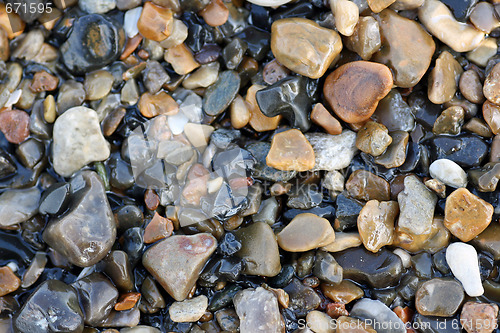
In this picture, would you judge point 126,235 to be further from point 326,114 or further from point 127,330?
point 326,114

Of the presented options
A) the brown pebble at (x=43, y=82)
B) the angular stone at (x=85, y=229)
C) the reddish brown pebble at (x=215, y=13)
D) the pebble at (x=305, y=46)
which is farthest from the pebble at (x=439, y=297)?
the brown pebble at (x=43, y=82)

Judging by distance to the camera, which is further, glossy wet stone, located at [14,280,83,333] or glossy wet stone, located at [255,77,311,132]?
glossy wet stone, located at [255,77,311,132]

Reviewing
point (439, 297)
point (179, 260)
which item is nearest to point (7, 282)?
point (179, 260)

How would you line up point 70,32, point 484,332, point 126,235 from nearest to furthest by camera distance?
point 484,332 → point 126,235 → point 70,32

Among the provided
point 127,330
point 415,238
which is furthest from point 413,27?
point 127,330

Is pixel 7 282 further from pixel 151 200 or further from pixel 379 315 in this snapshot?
pixel 379 315

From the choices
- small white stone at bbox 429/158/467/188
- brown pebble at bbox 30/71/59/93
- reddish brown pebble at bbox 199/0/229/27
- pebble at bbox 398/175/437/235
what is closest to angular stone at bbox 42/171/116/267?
brown pebble at bbox 30/71/59/93

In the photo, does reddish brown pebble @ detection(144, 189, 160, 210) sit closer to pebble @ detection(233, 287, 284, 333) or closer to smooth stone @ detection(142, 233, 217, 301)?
smooth stone @ detection(142, 233, 217, 301)
